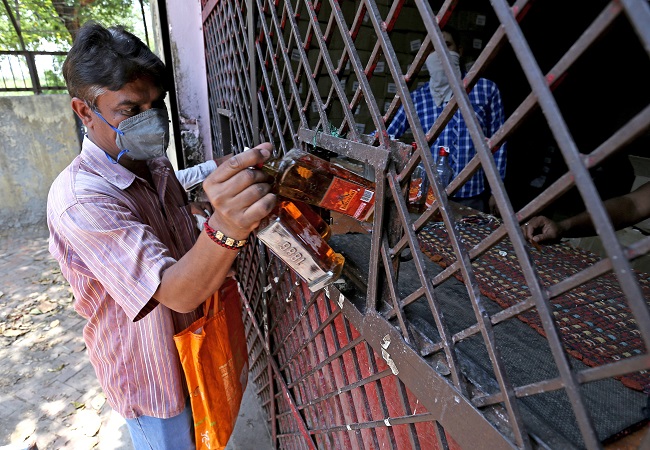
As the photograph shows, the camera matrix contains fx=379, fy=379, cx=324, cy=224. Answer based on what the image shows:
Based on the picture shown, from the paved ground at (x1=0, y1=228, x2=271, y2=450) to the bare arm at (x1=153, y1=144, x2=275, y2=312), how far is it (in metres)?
1.19

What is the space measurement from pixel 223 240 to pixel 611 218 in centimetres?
109

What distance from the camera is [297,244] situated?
1065 mm

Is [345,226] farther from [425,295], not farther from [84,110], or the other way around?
[84,110]

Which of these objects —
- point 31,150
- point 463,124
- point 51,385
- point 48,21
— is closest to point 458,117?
point 463,124

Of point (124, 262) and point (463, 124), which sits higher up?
point (463, 124)

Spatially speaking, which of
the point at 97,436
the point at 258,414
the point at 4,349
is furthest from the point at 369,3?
the point at 4,349

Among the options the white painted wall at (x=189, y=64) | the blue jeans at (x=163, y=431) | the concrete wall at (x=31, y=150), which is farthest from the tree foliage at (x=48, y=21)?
the blue jeans at (x=163, y=431)

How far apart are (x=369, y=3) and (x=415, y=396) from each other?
97 centimetres

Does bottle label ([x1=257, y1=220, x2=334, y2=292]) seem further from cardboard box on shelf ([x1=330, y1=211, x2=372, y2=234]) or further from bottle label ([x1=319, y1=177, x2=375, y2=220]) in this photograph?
cardboard box on shelf ([x1=330, y1=211, x2=372, y2=234])

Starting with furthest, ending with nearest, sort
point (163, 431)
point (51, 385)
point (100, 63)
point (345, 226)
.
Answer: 1. point (51, 385)
2. point (345, 226)
3. point (163, 431)
4. point (100, 63)

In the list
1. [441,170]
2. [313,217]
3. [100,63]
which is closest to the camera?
[313,217]

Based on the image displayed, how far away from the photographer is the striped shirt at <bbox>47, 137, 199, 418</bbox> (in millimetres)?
1198

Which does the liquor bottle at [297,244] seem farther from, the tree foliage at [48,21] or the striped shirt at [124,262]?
the tree foliage at [48,21]

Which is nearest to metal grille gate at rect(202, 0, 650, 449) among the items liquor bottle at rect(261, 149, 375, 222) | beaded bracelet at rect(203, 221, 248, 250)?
liquor bottle at rect(261, 149, 375, 222)
